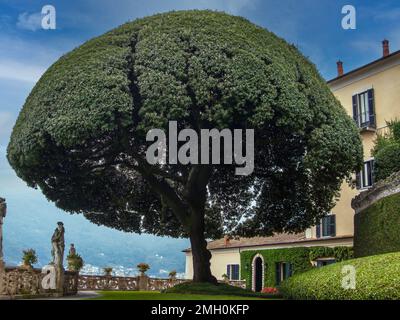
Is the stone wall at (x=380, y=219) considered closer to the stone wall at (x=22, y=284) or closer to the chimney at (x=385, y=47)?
the chimney at (x=385, y=47)

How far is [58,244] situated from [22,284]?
111 inches

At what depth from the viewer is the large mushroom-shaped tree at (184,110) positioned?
1862cm

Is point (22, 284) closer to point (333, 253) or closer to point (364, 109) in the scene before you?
point (333, 253)

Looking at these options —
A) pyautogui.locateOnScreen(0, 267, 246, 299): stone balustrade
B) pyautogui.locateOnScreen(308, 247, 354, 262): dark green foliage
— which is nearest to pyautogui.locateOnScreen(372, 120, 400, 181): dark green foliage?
pyautogui.locateOnScreen(308, 247, 354, 262): dark green foliage

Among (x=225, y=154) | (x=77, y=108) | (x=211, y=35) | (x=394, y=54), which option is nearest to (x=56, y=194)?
(x=77, y=108)

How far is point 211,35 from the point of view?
20.0m

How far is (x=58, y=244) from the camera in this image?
75.7ft

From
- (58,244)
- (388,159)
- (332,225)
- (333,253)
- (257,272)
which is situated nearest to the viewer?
(58,244)

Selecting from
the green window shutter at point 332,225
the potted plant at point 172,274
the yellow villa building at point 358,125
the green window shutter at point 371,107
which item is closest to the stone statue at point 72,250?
the potted plant at point 172,274

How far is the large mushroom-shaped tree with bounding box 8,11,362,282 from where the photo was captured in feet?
61.1

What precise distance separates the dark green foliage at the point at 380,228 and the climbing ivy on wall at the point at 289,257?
648 cm

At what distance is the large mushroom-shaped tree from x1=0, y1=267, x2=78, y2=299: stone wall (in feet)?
13.5

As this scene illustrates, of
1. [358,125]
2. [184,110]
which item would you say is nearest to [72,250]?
[184,110]
